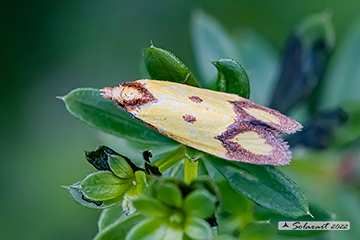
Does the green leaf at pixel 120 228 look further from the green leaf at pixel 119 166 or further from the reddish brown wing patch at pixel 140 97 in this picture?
the reddish brown wing patch at pixel 140 97

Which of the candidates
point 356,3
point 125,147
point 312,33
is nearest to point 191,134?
point 125,147

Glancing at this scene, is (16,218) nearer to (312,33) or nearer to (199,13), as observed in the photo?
(199,13)

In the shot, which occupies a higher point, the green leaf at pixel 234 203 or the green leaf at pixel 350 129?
the green leaf at pixel 350 129

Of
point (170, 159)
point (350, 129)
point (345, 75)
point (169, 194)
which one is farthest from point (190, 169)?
point (345, 75)

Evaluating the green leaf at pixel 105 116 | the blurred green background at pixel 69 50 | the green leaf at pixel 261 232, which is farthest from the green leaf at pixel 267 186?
the blurred green background at pixel 69 50

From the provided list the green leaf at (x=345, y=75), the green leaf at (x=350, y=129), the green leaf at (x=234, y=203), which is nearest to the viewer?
the green leaf at (x=234, y=203)
